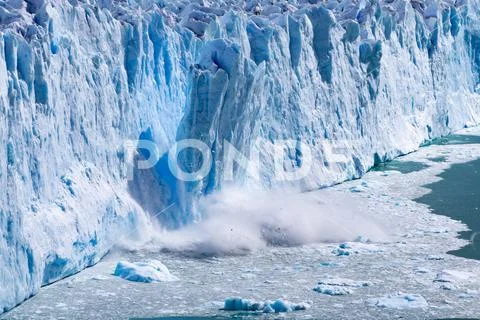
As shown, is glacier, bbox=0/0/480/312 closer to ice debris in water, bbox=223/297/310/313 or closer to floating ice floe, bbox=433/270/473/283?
ice debris in water, bbox=223/297/310/313

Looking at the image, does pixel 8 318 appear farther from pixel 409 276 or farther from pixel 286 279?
pixel 409 276

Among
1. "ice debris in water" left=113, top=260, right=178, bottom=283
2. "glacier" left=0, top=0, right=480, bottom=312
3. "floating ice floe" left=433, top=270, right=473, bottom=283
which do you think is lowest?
"floating ice floe" left=433, top=270, right=473, bottom=283

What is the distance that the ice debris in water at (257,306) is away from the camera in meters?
7.92

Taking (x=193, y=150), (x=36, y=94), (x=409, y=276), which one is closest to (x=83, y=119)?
(x=36, y=94)

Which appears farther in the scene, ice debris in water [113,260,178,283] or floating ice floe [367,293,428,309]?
ice debris in water [113,260,178,283]

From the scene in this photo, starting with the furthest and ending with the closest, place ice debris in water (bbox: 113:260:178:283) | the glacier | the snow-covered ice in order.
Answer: ice debris in water (bbox: 113:260:178:283) < the glacier < the snow-covered ice

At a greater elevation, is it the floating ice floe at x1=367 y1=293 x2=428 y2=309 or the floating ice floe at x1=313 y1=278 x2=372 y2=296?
the floating ice floe at x1=313 y1=278 x2=372 y2=296

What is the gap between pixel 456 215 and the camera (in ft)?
39.5

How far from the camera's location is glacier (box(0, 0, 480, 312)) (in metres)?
8.26

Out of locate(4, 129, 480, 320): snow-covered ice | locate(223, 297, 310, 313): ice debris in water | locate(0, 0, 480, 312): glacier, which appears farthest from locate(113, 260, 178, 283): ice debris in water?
locate(223, 297, 310, 313): ice debris in water

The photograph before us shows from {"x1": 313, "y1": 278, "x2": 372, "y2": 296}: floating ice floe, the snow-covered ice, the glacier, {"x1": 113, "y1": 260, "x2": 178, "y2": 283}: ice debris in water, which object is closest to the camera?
the snow-covered ice

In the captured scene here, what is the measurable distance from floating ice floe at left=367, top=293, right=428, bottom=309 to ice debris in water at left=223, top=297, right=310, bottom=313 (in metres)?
0.79

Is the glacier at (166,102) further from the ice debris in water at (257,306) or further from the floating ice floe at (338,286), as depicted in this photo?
the floating ice floe at (338,286)

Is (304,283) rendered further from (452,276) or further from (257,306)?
(452,276)
